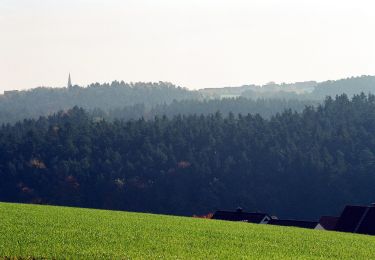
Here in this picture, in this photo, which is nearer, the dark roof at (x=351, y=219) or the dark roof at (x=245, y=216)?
the dark roof at (x=351, y=219)

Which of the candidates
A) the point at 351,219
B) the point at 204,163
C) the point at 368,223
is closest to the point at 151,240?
the point at 368,223

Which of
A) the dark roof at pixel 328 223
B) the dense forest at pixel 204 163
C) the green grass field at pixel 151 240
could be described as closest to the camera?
the green grass field at pixel 151 240

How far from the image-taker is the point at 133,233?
44469mm

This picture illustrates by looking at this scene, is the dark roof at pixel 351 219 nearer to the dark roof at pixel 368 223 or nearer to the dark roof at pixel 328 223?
the dark roof at pixel 368 223

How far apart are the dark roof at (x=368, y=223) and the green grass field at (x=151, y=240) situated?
52.6ft

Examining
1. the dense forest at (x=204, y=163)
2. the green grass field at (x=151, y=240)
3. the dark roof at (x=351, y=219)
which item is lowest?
the dense forest at (x=204, y=163)

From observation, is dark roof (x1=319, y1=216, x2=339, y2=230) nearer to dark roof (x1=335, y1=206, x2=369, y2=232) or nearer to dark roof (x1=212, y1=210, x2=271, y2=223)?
dark roof (x1=212, y1=210, x2=271, y2=223)

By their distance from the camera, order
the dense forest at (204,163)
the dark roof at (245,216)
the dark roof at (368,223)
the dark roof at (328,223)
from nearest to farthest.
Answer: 1. the dark roof at (368,223)
2. the dark roof at (328,223)
3. the dark roof at (245,216)
4. the dense forest at (204,163)

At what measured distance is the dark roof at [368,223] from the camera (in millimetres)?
69625

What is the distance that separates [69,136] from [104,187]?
20970 millimetres

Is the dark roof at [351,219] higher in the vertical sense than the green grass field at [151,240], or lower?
lower

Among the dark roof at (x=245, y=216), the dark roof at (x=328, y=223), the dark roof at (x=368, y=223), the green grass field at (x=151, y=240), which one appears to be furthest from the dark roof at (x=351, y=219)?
the green grass field at (x=151, y=240)

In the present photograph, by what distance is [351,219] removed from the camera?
72938mm

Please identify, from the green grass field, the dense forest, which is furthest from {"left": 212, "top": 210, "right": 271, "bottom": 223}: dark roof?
the dense forest
